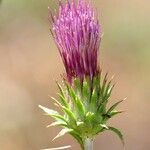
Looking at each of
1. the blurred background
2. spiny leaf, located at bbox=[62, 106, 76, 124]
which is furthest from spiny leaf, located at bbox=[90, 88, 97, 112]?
the blurred background

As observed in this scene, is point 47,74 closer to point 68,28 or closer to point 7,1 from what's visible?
point 7,1

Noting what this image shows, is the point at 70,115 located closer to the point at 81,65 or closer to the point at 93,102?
the point at 93,102

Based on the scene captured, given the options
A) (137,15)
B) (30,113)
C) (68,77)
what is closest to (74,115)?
(68,77)

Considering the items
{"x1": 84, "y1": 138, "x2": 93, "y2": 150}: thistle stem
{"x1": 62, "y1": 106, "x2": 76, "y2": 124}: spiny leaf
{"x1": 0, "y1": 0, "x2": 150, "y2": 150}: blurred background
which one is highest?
{"x1": 0, "y1": 0, "x2": 150, "y2": 150}: blurred background

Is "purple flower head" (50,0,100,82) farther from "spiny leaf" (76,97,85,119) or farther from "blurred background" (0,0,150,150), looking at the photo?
"blurred background" (0,0,150,150)

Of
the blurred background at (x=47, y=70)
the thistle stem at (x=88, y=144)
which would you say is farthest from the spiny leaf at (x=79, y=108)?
the blurred background at (x=47, y=70)

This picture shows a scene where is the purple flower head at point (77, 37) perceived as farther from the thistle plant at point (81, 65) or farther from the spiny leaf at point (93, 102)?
the spiny leaf at point (93, 102)

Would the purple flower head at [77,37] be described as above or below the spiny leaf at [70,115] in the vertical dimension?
above

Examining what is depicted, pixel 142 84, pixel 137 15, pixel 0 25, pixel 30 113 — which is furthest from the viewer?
pixel 137 15
